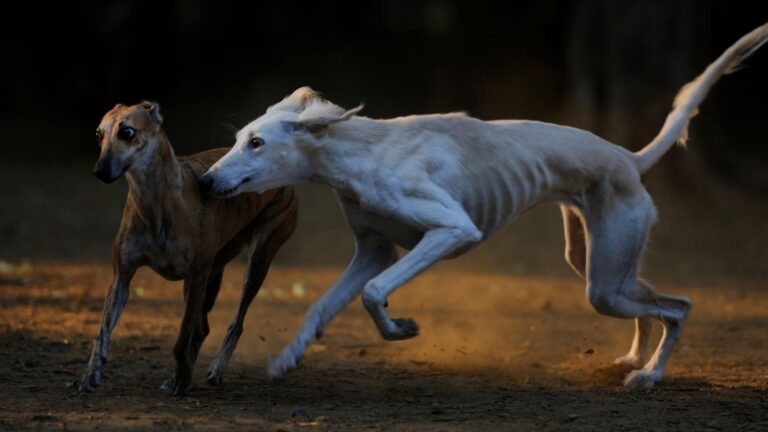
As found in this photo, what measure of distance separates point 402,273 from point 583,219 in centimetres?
135

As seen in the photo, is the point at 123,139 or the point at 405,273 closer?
the point at 123,139

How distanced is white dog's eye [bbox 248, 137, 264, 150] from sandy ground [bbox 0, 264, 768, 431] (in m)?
1.37

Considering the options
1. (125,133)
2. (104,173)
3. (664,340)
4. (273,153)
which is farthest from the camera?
(664,340)

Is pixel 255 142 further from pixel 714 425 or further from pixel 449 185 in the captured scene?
pixel 714 425

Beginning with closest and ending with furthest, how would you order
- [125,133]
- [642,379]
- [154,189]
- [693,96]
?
[125,133], [154,189], [642,379], [693,96]

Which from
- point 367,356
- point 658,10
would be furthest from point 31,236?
point 658,10

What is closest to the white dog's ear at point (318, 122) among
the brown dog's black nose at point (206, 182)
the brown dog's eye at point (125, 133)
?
the brown dog's black nose at point (206, 182)

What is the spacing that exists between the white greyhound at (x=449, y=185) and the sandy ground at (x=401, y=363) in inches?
17.5

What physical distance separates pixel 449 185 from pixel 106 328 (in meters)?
2.01

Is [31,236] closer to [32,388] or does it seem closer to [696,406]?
[32,388]

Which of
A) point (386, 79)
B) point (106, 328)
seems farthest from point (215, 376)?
point (386, 79)

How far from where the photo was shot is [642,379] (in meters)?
6.65

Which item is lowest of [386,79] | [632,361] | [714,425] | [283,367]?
[386,79]

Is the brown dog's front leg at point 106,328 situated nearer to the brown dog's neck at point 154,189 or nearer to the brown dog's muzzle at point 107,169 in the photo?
the brown dog's neck at point 154,189
